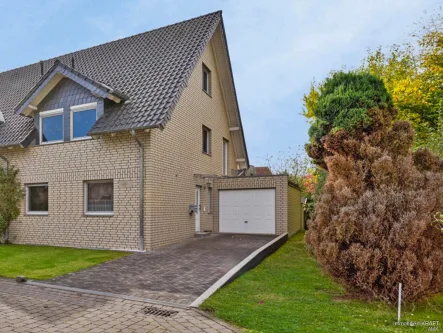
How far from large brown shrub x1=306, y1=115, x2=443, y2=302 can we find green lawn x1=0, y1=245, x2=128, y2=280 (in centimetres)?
603

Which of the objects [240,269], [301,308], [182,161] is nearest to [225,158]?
[182,161]

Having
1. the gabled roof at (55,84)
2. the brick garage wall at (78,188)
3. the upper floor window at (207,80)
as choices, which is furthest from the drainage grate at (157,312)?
the upper floor window at (207,80)

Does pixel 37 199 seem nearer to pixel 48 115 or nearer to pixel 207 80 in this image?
pixel 48 115

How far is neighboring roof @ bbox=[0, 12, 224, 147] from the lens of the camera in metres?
11.3

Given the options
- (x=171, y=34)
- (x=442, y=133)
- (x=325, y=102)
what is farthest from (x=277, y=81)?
(x=325, y=102)

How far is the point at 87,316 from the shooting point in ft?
17.1

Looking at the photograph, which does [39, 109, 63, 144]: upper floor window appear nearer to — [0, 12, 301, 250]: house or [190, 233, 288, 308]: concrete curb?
[0, 12, 301, 250]: house

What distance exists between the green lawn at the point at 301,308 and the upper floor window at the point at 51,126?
9560 mm

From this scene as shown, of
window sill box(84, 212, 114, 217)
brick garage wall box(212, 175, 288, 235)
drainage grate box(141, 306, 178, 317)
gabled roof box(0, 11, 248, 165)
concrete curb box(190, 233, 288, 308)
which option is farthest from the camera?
brick garage wall box(212, 175, 288, 235)

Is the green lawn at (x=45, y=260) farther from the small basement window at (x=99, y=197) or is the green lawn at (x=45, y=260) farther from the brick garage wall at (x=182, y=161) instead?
the brick garage wall at (x=182, y=161)

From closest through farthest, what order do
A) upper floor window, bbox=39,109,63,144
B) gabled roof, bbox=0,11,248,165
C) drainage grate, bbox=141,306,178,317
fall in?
drainage grate, bbox=141,306,178,317 < gabled roof, bbox=0,11,248,165 < upper floor window, bbox=39,109,63,144

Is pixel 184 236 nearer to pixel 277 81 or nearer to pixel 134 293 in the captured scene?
pixel 134 293

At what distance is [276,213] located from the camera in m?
14.9

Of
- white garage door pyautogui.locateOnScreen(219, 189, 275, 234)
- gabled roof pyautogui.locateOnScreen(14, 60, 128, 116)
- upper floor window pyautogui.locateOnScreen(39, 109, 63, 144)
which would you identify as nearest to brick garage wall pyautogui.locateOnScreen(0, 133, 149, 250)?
upper floor window pyautogui.locateOnScreen(39, 109, 63, 144)
